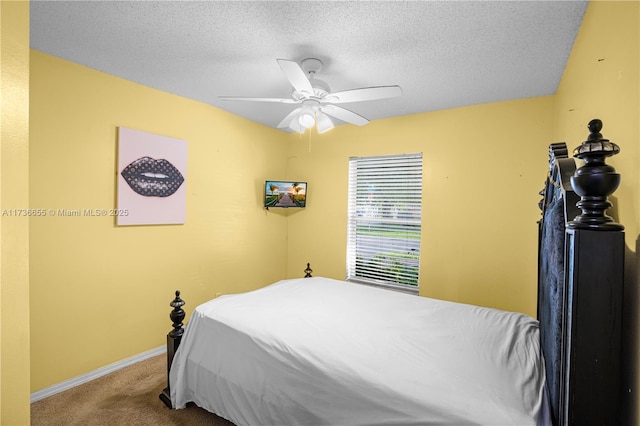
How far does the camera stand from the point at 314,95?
211 centimetres

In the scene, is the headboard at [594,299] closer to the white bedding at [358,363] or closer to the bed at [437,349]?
the bed at [437,349]

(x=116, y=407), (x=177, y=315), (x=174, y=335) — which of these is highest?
(x=177, y=315)

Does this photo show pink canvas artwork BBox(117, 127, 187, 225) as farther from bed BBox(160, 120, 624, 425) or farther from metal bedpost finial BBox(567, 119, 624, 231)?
metal bedpost finial BBox(567, 119, 624, 231)

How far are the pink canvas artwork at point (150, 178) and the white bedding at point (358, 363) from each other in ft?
3.93

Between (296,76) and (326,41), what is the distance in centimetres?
36

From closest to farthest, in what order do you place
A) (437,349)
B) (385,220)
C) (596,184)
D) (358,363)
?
(596,184) < (358,363) < (437,349) < (385,220)

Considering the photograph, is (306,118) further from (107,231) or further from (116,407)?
(116,407)

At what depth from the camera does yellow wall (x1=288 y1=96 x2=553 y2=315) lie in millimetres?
2832

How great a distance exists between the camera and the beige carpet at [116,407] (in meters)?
2.00

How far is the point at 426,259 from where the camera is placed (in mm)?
3361

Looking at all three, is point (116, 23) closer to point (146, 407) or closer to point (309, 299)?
point (309, 299)

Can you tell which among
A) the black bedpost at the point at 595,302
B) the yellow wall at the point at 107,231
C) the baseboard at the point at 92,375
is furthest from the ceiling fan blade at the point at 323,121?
the baseboard at the point at 92,375

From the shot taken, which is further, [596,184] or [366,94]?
[366,94]

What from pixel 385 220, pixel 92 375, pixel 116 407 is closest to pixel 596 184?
pixel 385 220
